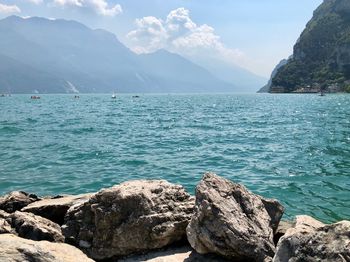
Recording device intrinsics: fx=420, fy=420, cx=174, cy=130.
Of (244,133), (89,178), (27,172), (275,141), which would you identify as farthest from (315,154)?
(27,172)

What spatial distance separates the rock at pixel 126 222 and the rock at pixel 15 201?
339 cm

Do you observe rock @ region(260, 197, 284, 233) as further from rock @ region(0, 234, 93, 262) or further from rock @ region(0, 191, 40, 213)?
rock @ region(0, 191, 40, 213)

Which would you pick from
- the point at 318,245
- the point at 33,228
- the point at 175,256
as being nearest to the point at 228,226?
the point at 175,256

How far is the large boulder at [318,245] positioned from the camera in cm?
720

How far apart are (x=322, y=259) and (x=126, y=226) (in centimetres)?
489

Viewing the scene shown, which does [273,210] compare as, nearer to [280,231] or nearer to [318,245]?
[280,231]

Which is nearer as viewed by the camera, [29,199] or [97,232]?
[97,232]

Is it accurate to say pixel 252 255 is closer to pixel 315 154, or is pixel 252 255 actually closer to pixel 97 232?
pixel 97 232

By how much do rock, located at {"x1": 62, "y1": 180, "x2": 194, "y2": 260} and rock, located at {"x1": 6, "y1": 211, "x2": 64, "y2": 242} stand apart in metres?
0.31

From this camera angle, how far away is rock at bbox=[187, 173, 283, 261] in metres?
9.20

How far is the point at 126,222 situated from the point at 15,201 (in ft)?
17.3

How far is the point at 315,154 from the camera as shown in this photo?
3416 centimetres

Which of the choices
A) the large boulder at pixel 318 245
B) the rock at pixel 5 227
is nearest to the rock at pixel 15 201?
the rock at pixel 5 227

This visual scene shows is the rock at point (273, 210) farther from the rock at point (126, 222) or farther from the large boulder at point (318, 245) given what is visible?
the large boulder at point (318, 245)
